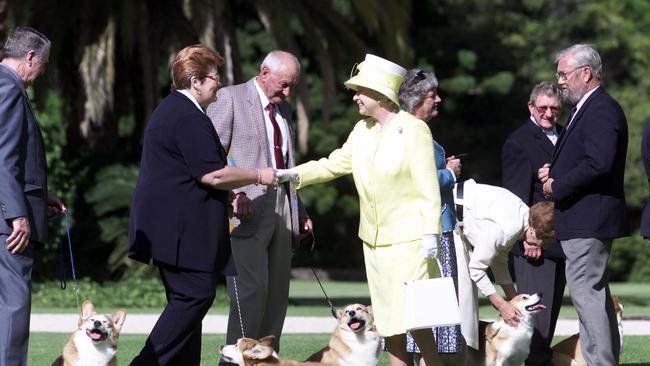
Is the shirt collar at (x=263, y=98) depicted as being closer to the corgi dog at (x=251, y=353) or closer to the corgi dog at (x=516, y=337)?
the corgi dog at (x=251, y=353)

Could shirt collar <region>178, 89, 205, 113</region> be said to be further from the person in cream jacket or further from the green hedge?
the green hedge

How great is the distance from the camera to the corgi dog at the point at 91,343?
7.90 m

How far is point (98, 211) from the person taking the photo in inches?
877

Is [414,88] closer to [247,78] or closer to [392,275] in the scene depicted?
[392,275]

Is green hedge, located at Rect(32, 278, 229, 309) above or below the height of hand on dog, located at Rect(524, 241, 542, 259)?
below

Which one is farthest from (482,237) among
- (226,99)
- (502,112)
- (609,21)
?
(609,21)

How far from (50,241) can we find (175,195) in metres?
14.5

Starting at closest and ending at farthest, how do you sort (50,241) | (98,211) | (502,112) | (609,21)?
(50,241), (98,211), (502,112), (609,21)

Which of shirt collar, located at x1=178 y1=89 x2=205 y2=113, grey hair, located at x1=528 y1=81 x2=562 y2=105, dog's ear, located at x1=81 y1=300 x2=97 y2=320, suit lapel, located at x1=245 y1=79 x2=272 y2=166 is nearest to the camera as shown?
shirt collar, located at x1=178 y1=89 x2=205 y2=113

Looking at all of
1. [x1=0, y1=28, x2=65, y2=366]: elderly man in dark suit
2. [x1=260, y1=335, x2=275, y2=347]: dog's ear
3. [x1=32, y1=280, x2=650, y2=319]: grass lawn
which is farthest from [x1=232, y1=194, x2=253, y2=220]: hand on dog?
[x1=32, y1=280, x2=650, y2=319]: grass lawn

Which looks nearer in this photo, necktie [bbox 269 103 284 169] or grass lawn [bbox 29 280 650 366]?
necktie [bbox 269 103 284 169]

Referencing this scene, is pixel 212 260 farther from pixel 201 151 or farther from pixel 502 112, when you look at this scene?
pixel 502 112

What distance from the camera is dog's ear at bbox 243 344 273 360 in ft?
24.6

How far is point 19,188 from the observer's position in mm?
6637
